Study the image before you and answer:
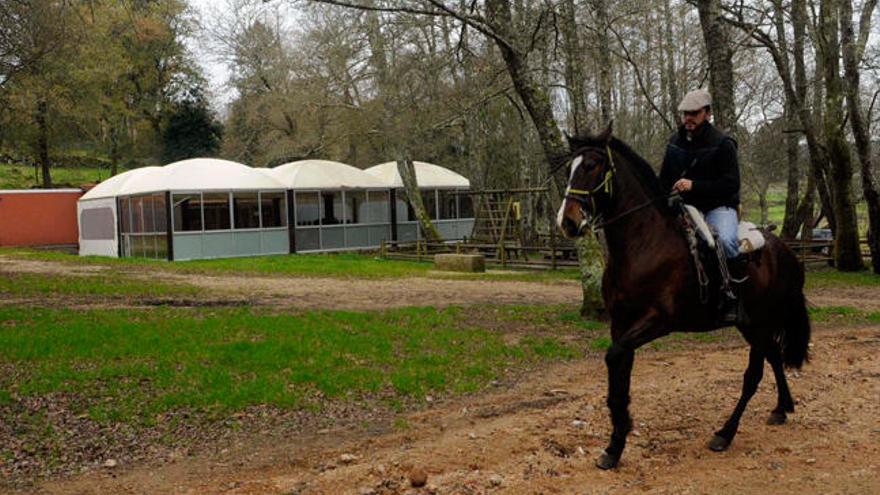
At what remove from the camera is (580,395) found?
7695mm

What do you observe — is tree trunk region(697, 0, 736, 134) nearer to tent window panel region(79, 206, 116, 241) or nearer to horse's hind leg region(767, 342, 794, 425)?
horse's hind leg region(767, 342, 794, 425)

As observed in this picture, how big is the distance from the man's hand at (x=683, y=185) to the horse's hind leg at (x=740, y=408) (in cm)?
153

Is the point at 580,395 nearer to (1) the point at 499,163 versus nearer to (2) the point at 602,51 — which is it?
(2) the point at 602,51

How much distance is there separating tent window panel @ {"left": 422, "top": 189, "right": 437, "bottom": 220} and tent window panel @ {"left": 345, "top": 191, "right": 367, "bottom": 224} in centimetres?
351

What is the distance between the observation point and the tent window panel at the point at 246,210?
30859 millimetres

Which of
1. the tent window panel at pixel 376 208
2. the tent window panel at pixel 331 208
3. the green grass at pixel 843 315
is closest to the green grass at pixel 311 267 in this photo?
the tent window panel at pixel 331 208

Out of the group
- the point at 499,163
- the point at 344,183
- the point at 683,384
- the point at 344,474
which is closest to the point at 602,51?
the point at 683,384

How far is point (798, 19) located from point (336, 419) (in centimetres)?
1813

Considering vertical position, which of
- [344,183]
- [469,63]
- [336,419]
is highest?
[469,63]

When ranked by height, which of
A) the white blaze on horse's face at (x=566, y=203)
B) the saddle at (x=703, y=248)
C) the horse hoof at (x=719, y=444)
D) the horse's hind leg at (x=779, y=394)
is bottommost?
the horse hoof at (x=719, y=444)

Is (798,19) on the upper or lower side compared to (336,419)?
upper

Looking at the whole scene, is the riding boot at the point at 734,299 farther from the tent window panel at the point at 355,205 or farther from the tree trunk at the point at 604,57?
the tent window panel at the point at 355,205

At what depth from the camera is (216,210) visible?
3030 centimetres

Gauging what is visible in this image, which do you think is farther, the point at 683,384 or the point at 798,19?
the point at 798,19
